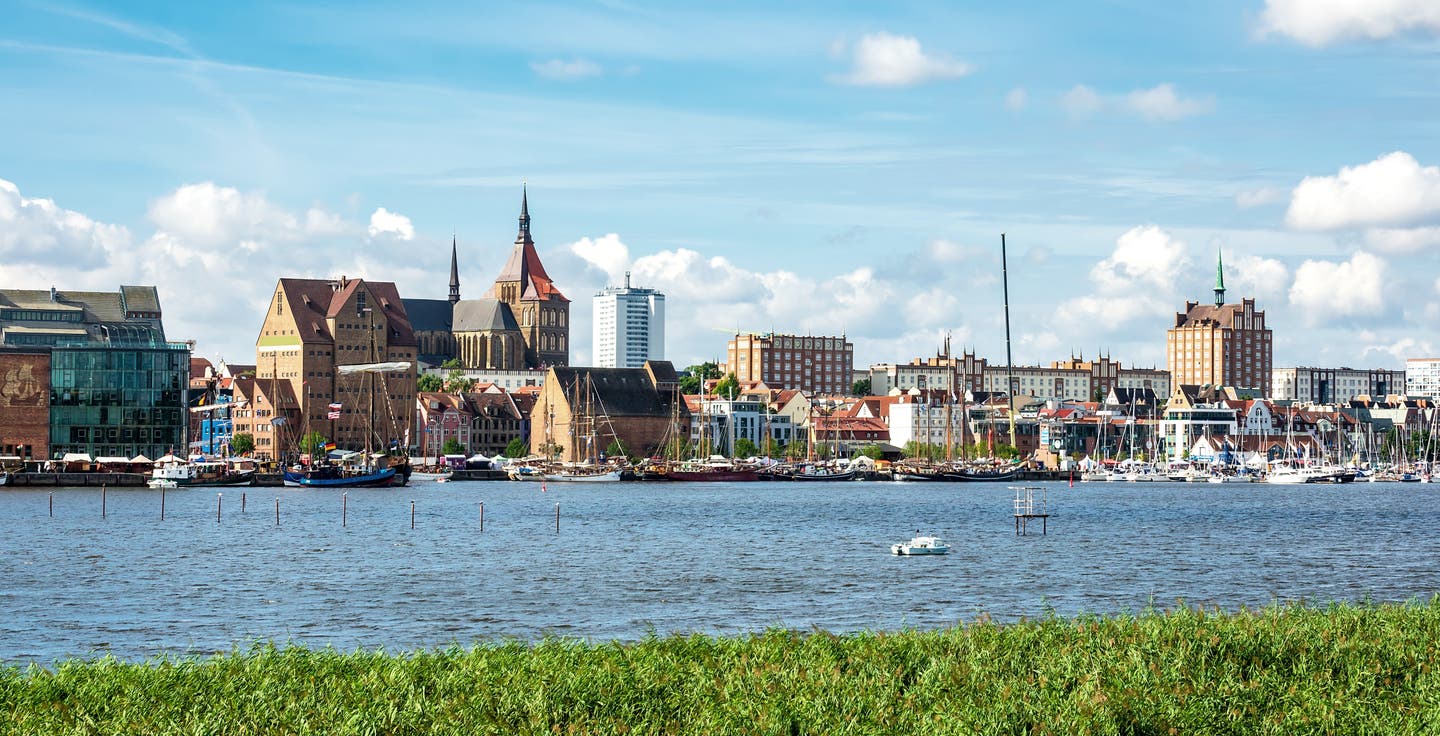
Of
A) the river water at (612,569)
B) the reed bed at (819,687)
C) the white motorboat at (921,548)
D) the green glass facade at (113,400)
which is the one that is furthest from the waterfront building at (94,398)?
the reed bed at (819,687)

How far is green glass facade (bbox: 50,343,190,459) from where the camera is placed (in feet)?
453

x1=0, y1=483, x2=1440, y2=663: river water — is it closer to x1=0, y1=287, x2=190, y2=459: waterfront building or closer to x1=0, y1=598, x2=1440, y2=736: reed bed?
x1=0, y1=598, x2=1440, y2=736: reed bed

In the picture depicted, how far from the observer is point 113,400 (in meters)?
139

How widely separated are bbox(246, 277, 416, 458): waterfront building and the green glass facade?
4979 cm

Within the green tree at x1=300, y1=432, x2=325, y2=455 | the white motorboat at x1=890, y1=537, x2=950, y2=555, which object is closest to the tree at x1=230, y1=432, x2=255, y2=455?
the green tree at x1=300, y1=432, x2=325, y2=455

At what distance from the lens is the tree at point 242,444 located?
189750mm

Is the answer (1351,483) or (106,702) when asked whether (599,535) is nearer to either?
(106,702)

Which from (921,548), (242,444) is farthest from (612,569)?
(242,444)

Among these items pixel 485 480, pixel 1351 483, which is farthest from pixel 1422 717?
pixel 1351 483

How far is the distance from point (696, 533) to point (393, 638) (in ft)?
138

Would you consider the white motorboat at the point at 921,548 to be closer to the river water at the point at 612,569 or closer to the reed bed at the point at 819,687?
the river water at the point at 612,569

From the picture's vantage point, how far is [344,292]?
7859 inches

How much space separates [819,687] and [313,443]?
569ft

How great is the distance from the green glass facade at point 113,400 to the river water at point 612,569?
33.5 m
